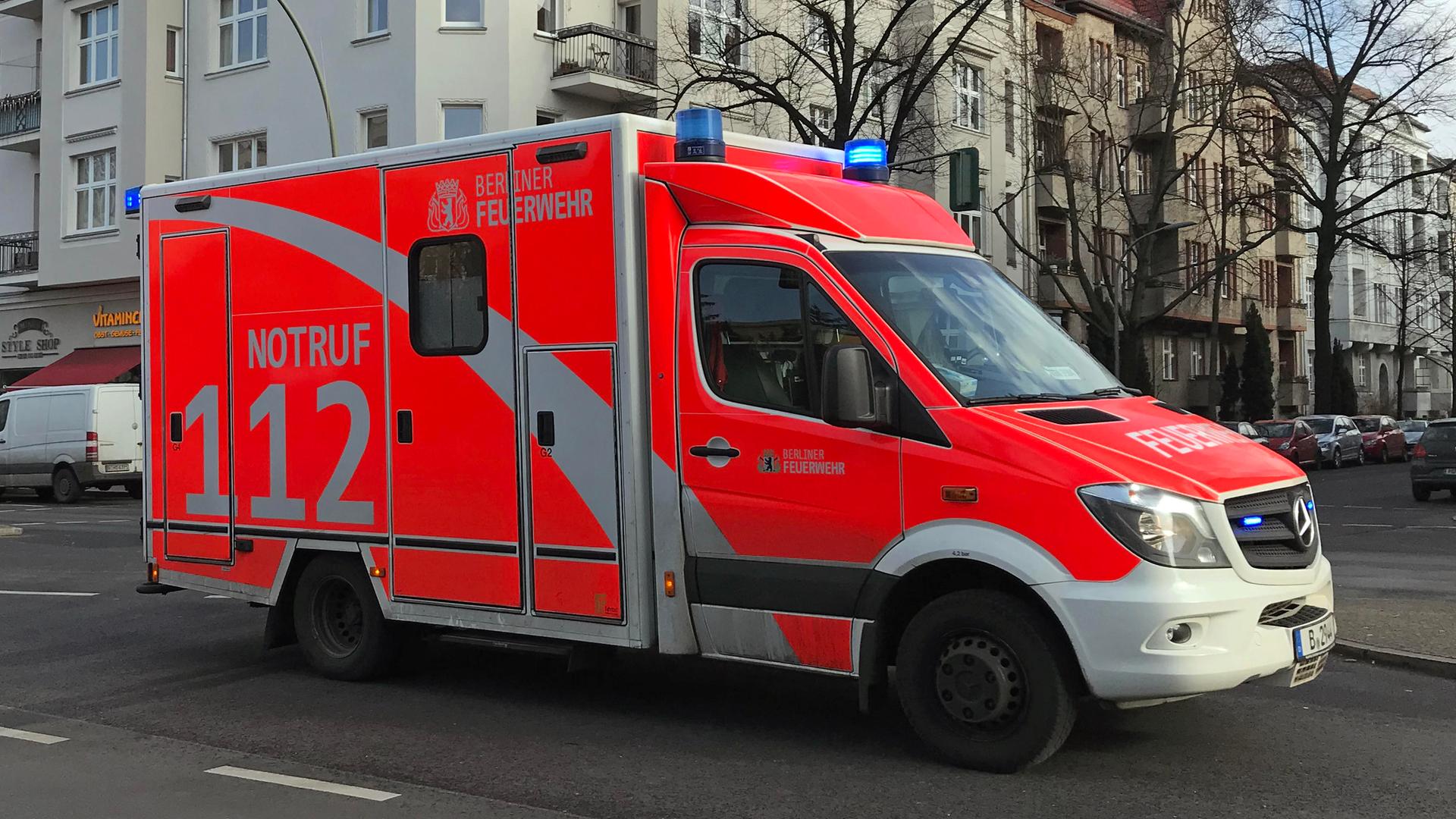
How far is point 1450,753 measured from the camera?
656cm

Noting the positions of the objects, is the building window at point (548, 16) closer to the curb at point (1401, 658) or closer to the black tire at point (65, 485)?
the black tire at point (65, 485)

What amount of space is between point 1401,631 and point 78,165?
34532 millimetres

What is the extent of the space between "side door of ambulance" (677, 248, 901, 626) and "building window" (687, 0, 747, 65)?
21788mm

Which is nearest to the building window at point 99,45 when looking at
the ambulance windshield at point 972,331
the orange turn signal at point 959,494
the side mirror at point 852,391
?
the ambulance windshield at point 972,331

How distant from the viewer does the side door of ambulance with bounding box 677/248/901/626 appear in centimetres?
646

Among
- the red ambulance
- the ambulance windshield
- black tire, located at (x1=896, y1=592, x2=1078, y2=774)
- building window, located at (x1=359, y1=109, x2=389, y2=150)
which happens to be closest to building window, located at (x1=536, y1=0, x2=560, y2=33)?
building window, located at (x1=359, y1=109, x2=389, y2=150)

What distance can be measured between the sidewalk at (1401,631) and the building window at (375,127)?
23.4 m

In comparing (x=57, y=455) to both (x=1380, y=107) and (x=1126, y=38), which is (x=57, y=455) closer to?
(x=1126, y=38)

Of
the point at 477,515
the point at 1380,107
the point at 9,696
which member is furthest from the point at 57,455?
the point at 1380,107

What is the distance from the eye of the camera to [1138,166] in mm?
50594

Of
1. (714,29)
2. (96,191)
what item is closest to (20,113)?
(96,191)

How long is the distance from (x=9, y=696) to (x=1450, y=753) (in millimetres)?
7592

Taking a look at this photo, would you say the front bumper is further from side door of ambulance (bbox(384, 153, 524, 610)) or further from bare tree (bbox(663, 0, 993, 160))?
bare tree (bbox(663, 0, 993, 160))

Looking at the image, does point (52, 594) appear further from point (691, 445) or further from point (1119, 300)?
point (1119, 300)
